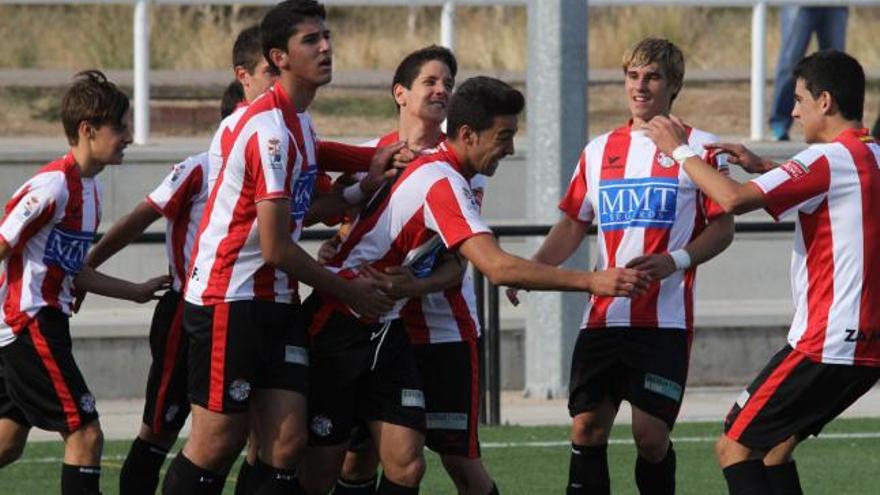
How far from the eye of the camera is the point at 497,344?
38.5 feet

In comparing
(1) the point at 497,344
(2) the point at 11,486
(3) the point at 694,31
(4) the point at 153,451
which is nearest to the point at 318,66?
(4) the point at 153,451

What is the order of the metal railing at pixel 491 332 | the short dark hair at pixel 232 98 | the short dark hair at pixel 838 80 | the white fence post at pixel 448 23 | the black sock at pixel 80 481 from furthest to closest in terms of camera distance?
the white fence post at pixel 448 23
the metal railing at pixel 491 332
the short dark hair at pixel 232 98
the black sock at pixel 80 481
the short dark hair at pixel 838 80

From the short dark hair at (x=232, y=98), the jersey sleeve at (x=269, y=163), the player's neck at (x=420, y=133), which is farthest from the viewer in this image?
the short dark hair at (x=232, y=98)

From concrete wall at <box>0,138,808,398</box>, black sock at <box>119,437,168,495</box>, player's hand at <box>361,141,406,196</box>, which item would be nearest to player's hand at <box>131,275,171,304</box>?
black sock at <box>119,437,168,495</box>

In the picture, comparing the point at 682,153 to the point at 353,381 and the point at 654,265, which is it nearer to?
the point at 654,265

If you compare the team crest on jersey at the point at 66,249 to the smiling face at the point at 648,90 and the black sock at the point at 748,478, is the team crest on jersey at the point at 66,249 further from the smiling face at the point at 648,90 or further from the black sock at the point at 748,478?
the black sock at the point at 748,478

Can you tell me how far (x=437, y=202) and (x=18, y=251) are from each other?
182cm

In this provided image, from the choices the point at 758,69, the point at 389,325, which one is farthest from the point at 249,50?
the point at 758,69

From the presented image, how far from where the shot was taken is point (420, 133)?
837 centimetres

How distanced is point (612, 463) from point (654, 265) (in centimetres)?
277

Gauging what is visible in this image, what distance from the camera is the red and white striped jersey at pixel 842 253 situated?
7582 mm

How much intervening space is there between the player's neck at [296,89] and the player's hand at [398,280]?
2.10ft

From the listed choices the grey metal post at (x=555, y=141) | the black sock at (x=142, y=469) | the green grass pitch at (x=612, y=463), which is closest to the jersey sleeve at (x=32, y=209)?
the black sock at (x=142, y=469)

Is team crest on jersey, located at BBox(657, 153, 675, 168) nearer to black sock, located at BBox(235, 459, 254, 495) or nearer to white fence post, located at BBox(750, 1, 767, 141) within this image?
black sock, located at BBox(235, 459, 254, 495)
